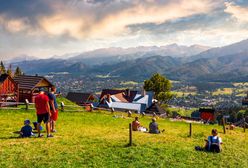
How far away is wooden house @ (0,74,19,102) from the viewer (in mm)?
43594

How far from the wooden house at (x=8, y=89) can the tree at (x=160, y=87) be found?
56238mm

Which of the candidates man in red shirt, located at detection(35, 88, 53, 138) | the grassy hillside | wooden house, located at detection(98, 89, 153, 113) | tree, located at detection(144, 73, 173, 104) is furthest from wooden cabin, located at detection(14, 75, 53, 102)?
tree, located at detection(144, 73, 173, 104)

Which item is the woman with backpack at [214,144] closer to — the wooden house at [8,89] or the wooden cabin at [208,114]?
the wooden house at [8,89]

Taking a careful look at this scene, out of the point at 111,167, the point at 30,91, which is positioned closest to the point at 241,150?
the point at 111,167

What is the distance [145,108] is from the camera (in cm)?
9438

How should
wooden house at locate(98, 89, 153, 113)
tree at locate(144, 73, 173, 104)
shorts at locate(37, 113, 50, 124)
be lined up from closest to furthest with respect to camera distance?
1. shorts at locate(37, 113, 50, 124)
2. wooden house at locate(98, 89, 153, 113)
3. tree at locate(144, 73, 173, 104)

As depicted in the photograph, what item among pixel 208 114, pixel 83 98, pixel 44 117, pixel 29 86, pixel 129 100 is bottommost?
pixel 208 114

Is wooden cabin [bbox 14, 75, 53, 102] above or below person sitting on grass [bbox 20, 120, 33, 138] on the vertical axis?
above

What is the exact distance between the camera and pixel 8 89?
147 feet

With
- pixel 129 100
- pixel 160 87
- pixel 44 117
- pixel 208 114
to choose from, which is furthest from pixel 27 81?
pixel 129 100

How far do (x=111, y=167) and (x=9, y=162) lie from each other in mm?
6297

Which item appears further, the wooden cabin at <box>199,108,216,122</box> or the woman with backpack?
the wooden cabin at <box>199,108,216,122</box>

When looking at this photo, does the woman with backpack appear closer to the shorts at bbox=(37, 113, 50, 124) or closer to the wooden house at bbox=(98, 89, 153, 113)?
the shorts at bbox=(37, 113, 50, 124)

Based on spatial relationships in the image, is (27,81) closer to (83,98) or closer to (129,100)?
(83,98)
